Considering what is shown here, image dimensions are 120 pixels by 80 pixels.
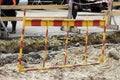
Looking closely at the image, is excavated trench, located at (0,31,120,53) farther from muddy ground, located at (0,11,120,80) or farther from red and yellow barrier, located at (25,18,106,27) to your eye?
red and yellow barrier, located at (25,18,106,27)

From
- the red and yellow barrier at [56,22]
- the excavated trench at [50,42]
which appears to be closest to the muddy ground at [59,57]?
the excavated trench at [50,42]

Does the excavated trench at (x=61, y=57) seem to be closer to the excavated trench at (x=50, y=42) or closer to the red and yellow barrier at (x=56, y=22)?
the excavated trench at (x=50, y=42)

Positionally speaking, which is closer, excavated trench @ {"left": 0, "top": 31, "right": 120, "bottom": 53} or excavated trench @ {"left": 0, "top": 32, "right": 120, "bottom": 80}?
excavated trench @ {"left": 0, "top": 32, "right": 120, "bottom": 80}

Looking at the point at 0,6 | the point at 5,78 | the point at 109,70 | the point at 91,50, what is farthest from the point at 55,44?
the point at 5,78

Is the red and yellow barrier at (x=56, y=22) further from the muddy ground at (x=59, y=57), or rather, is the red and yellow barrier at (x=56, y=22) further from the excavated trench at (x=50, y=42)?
the excavated trench at (x=50, y=42)

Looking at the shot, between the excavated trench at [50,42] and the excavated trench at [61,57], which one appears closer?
the excavated trench at [61,57]

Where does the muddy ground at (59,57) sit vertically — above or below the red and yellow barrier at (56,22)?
below

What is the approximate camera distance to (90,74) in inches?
364

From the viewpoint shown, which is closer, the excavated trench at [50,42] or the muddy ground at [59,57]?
the muddy ground at [59,57]

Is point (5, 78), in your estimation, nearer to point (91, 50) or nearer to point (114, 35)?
point (91, 50)

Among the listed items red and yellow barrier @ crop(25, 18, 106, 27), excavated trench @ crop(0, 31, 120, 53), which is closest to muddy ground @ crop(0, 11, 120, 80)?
excavated trench @ crop(0, 31, 120, 53)

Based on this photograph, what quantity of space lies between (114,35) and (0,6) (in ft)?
13.3

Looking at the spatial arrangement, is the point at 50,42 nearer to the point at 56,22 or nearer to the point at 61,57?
the point at 61,57

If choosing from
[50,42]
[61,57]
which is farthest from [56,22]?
[50,42]
